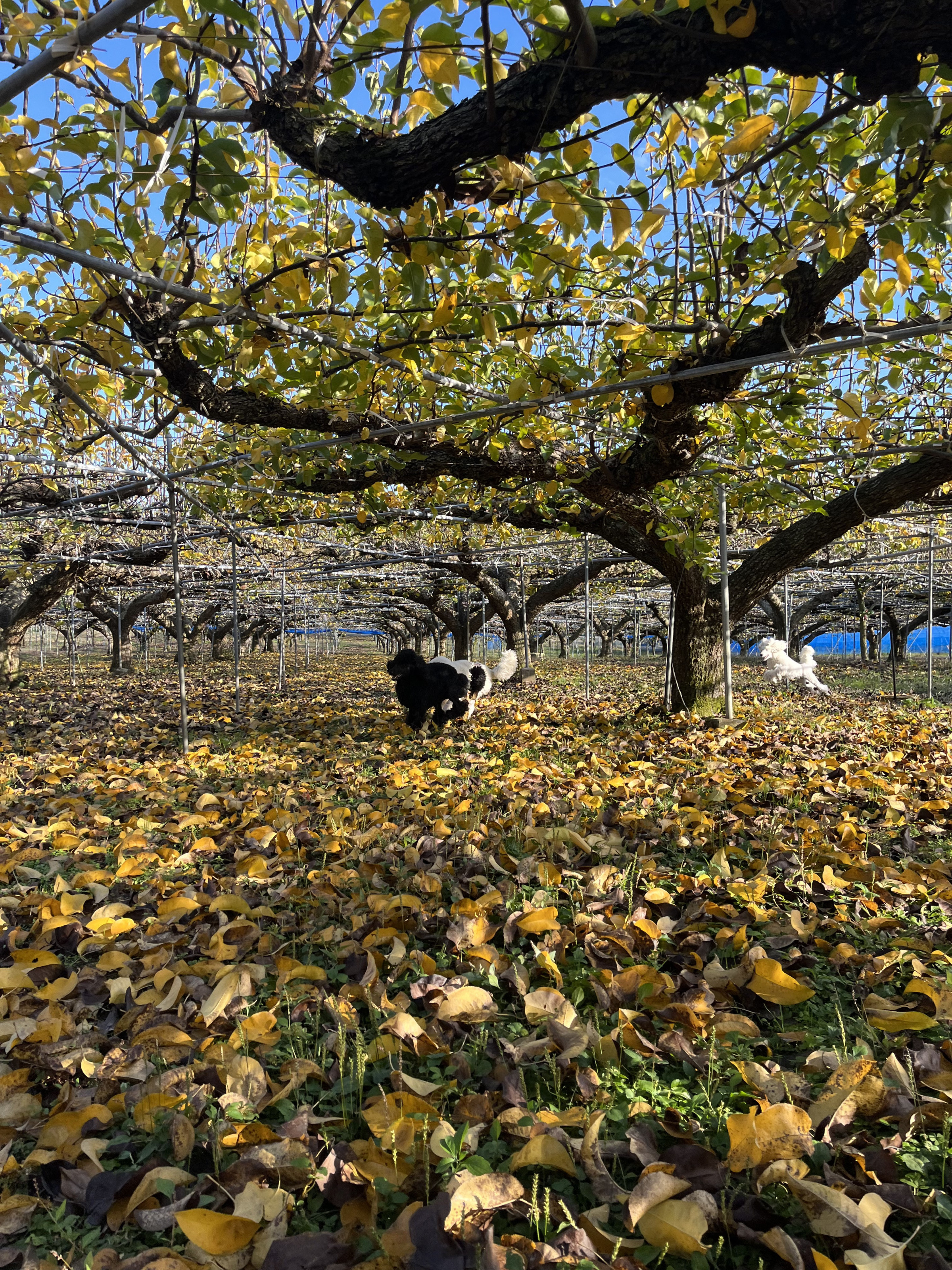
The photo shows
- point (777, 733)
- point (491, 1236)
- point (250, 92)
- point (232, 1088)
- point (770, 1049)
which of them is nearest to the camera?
point (491, 1236)

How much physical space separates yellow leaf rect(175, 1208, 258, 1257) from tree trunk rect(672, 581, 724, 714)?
22.6 ft

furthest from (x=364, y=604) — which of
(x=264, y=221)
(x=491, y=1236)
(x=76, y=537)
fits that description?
(x=491, y=1236)

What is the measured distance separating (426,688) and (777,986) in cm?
531

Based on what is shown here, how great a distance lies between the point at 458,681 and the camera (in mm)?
7055

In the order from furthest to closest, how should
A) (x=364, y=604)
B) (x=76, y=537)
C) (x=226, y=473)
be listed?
1. (x=364, y=604)
2. (x=76, y=537)
3. (x=226, y=473)

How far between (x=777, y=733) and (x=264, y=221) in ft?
18.3

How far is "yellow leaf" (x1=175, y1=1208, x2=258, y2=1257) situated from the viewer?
3.76 feet

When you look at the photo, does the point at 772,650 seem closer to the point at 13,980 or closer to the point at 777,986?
the point at 777,986

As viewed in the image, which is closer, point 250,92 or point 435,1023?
point 435,1023

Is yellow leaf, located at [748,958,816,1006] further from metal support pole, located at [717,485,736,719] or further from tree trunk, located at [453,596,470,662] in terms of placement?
tree trunk, located at [453,596,470,662]

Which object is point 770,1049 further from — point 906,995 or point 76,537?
point 76,537

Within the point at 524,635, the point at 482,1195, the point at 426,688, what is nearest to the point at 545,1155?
the point at 482,1195

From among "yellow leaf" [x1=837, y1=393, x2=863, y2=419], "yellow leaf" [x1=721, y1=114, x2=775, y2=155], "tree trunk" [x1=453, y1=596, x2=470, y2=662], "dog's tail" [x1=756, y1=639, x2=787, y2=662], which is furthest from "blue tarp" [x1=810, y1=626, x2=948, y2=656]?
"yellow leaf" [x1=721, y1=114, x2=775, y2=155]

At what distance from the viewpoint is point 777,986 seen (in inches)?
73.1
